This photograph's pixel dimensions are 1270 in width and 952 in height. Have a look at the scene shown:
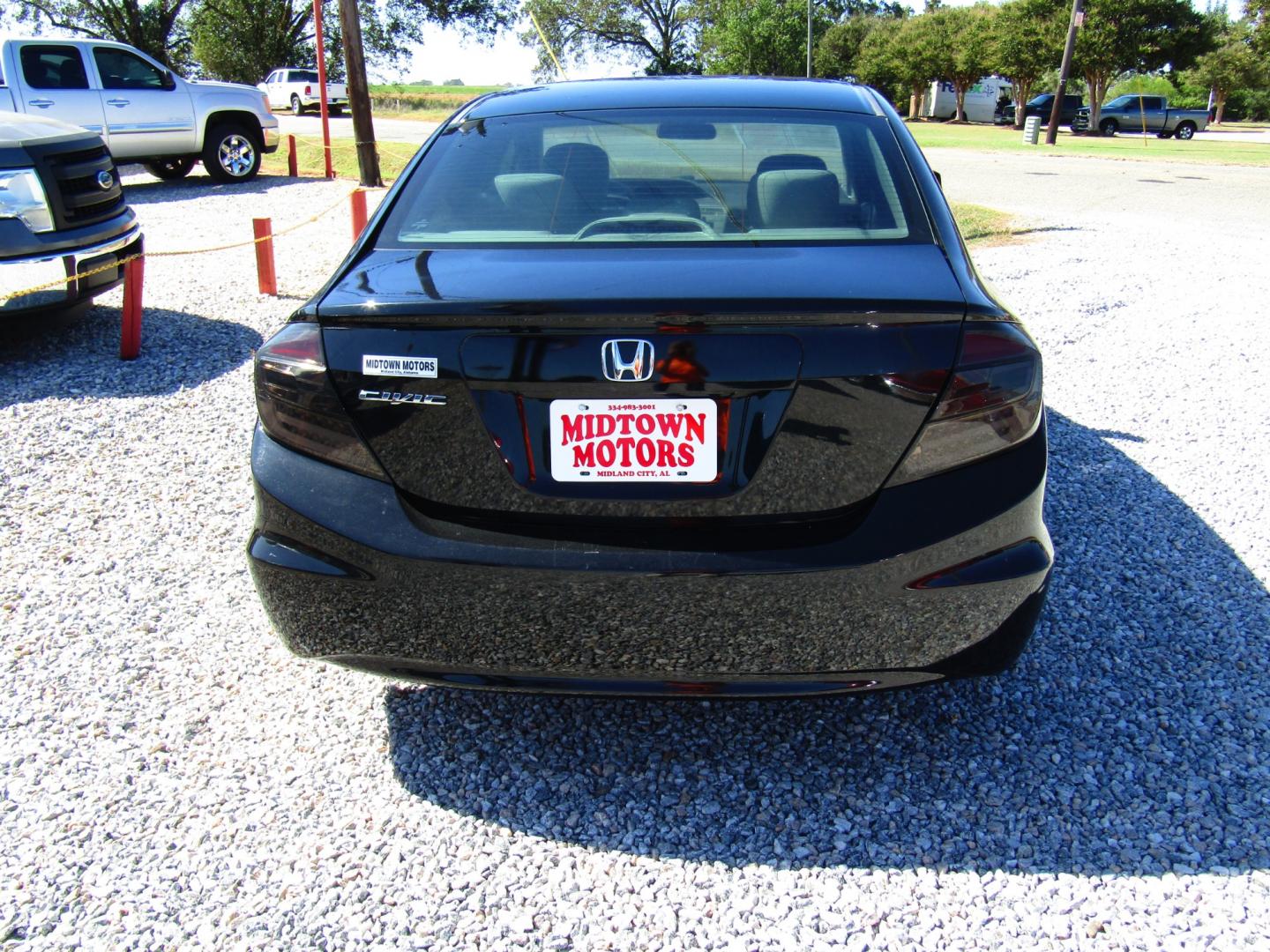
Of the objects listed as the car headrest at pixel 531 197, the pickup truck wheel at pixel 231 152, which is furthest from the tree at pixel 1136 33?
the car headrest at pixel 531 197

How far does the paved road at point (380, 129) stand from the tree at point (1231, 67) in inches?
1703

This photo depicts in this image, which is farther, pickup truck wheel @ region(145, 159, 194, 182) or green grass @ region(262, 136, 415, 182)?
green grass @ region(262, 136, 415, 182)

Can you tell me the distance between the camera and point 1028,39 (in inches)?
1785

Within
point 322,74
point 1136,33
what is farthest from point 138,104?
point 1136,33

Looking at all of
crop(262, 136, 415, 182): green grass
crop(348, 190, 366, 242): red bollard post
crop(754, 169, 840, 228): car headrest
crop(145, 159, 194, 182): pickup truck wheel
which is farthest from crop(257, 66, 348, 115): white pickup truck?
crop(754, 169, 840, 228): car headrest

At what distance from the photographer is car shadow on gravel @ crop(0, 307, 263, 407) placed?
5613 millimetres

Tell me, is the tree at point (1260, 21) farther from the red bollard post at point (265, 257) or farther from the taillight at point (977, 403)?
the taillight at point (977, 403)

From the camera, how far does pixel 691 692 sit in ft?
7.00

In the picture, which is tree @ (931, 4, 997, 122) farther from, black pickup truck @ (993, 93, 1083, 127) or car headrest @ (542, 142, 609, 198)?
→ car headrest @ (542, 142, 609, 198)

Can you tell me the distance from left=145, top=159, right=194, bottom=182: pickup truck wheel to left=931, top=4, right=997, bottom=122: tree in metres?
42.8

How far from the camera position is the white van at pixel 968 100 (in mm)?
54281

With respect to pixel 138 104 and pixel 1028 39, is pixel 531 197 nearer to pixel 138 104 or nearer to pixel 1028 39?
pixel 138 104

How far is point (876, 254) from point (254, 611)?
223 cm

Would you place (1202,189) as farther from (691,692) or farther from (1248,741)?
(691,692)
